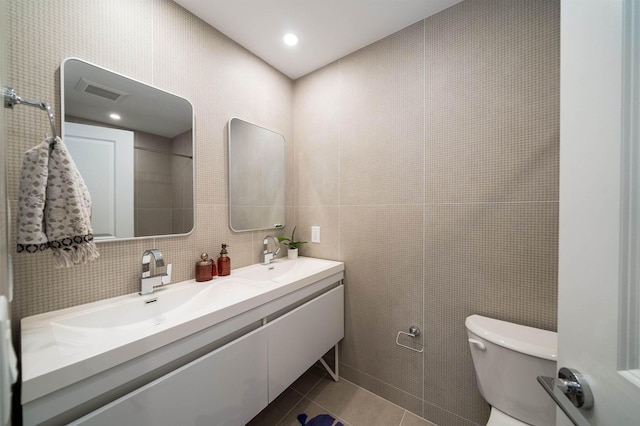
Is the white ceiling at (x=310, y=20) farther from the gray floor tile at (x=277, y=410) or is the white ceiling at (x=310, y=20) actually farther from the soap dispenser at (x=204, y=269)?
the gray floor tile at (x=277, y=410)

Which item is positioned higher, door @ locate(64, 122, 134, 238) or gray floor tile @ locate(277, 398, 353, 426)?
door @ locate(64, 122, 134, 238)

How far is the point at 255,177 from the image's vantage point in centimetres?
169

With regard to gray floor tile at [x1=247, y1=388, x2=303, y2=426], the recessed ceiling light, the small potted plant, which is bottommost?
gray floor tile at [x1=247, y1=388, x2=303, y2=426]

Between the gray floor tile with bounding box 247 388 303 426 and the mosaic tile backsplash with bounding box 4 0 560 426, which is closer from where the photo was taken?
the mosaic tile backsplash with bounding box 4 0 560 426

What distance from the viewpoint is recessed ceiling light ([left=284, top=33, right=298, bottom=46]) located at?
1.48m

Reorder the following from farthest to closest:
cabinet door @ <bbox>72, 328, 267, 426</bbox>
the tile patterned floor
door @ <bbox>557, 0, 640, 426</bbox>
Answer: the tile patterned floor < cabinet door @ <bbox>72, 328, 267, 426</bbox> < door @ <bbox>557, 0, 640, 426</bbox>

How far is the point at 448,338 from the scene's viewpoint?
4.30ft

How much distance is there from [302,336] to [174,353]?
2.24 ft

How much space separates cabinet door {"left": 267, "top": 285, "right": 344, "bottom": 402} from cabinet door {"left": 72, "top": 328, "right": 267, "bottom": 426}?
7cm

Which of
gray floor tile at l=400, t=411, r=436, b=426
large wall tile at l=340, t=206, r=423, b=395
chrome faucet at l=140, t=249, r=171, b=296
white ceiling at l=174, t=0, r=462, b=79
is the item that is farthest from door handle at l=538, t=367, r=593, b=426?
white ceiling at l=174, t=0, r=462, b=79

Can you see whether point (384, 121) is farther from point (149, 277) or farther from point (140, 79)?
point (149, 277)

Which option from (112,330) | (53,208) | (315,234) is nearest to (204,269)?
(112,330)

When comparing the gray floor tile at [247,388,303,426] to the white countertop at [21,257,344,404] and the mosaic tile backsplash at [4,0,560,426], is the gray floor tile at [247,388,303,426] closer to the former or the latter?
the mosaic tile backsplash at [4,0,560,426]

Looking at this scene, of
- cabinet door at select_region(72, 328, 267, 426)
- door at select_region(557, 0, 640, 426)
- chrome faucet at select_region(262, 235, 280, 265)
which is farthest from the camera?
chrome faucet at select_region(262, 235, 280, 265)
